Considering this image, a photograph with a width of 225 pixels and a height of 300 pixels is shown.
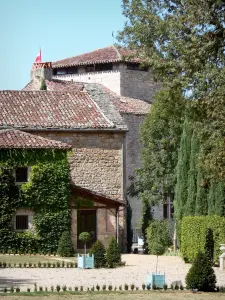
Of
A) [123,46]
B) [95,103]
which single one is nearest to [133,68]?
[95,103]

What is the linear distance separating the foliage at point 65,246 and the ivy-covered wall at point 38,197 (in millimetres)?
1798

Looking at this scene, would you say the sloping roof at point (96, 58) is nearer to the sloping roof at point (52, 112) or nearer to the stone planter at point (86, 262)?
the sloping roof at point (52, 112)

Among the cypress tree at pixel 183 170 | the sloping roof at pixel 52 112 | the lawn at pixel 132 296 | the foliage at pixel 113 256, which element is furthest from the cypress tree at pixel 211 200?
the lawn at pixel 132 296

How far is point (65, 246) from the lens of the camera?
47.9 m

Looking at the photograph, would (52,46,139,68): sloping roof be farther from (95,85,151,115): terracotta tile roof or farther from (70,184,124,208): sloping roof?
(70,184,124,208): sloping roof

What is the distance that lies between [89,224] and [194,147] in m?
7.51

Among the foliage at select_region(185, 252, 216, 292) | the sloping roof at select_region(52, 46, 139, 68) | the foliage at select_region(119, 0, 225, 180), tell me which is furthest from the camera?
the sloping roof at select_region(52, 46, 139, 68)

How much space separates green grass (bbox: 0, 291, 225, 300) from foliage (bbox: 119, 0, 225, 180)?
1177 centimetres

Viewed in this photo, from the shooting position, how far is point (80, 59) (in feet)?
293

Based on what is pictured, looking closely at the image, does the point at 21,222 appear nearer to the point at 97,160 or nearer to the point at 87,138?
the point at 97,160

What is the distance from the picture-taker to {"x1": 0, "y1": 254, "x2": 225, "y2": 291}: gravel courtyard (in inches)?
1292

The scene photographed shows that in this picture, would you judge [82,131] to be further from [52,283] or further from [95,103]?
[52,283]

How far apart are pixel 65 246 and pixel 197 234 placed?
7187mm

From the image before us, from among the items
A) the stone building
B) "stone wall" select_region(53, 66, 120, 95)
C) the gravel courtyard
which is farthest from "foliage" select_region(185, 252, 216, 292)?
"stone wall" select_region(53, 66, 120, 95)
